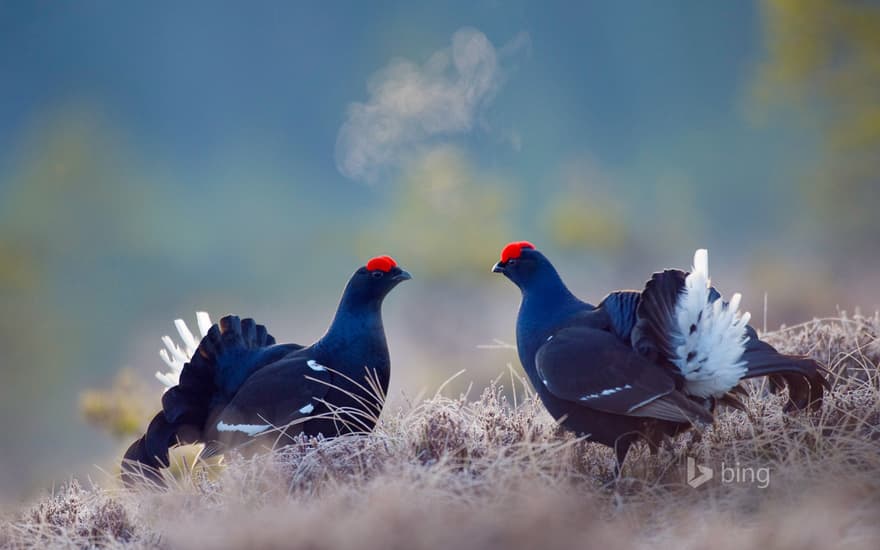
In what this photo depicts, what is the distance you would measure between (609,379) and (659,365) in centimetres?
25

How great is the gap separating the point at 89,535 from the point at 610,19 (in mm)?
79309

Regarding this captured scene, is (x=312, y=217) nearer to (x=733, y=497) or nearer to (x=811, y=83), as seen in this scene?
(x=811, y=83)

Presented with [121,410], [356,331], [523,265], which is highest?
[523,265]

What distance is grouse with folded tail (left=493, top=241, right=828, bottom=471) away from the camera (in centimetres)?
332

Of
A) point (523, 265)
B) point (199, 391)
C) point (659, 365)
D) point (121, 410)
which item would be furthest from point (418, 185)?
point (659, 365)

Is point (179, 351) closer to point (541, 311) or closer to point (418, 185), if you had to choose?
point (541, 311)

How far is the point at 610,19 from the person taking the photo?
7706 centimetres

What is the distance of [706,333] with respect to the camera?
334 cm

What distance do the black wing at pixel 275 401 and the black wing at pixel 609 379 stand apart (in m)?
1.05

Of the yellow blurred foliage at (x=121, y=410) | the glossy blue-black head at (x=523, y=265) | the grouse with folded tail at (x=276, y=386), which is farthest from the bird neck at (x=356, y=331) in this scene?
the yellow blurred foliage at (x=121, y=410)

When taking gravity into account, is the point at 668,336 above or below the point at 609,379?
above

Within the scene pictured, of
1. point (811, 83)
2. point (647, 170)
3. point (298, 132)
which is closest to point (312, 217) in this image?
point (298, 132)

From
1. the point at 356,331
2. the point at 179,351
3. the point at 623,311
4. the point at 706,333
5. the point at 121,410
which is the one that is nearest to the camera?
the point at 706,333

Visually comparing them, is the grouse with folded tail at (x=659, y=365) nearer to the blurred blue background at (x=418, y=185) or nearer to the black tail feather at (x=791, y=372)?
the black tail feather at (x=791, y=372)
